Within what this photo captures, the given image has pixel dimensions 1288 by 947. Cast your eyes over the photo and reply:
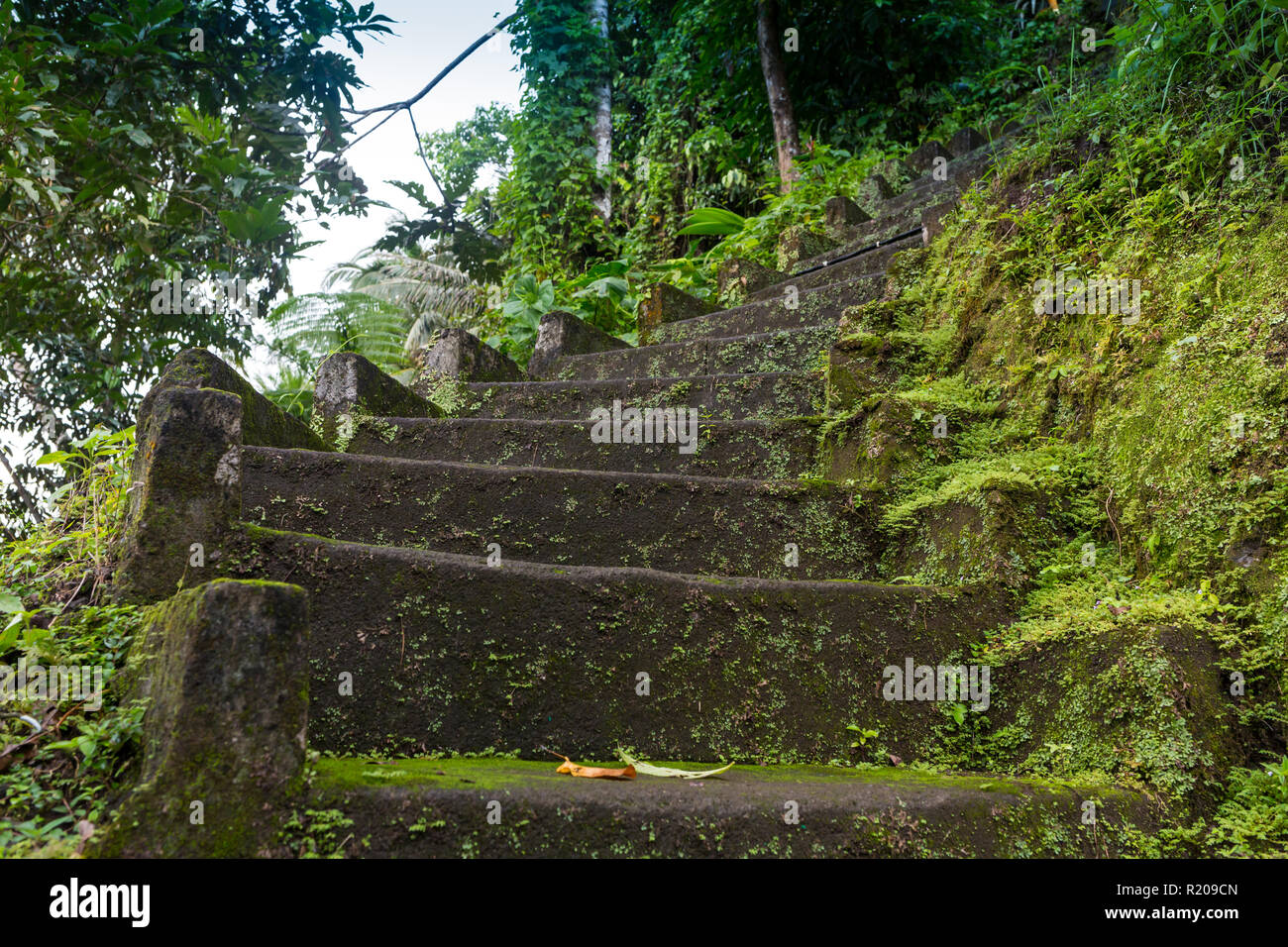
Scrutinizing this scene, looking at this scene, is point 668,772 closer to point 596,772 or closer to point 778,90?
point 596,772

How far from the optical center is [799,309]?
4.51 m

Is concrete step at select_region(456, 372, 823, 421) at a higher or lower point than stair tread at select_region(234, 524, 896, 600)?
higher

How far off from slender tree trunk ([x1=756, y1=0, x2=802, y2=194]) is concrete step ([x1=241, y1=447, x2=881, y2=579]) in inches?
202

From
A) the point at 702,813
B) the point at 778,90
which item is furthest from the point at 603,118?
Answer: the point at 702,813

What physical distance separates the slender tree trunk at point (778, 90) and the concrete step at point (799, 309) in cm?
278

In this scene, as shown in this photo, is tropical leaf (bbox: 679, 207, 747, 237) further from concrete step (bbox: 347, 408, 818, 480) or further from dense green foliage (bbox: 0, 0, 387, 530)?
concrete step (bbox: 347, 408, 818, 480)

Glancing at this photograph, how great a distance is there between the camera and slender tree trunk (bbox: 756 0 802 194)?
23.3ft

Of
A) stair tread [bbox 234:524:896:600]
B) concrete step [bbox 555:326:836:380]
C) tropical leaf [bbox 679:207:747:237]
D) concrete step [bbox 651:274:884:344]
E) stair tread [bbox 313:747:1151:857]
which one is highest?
tropical leaf [bbox 679:207:747:237]

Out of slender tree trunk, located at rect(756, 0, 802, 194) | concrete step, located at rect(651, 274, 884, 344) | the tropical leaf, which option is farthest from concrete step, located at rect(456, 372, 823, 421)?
slender tree trunk, located at rect(756, 0, 802, 194)

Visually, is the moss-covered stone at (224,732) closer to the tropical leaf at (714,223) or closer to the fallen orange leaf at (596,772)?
the fallen orange leaf at (596,772)

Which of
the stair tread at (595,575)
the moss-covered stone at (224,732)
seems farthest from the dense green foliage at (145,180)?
the moss-covered stone at (224,732)

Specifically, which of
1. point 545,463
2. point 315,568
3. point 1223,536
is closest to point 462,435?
point 545,463

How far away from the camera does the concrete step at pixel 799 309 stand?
4402 mm

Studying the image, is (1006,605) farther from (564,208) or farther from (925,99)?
(564,208)
